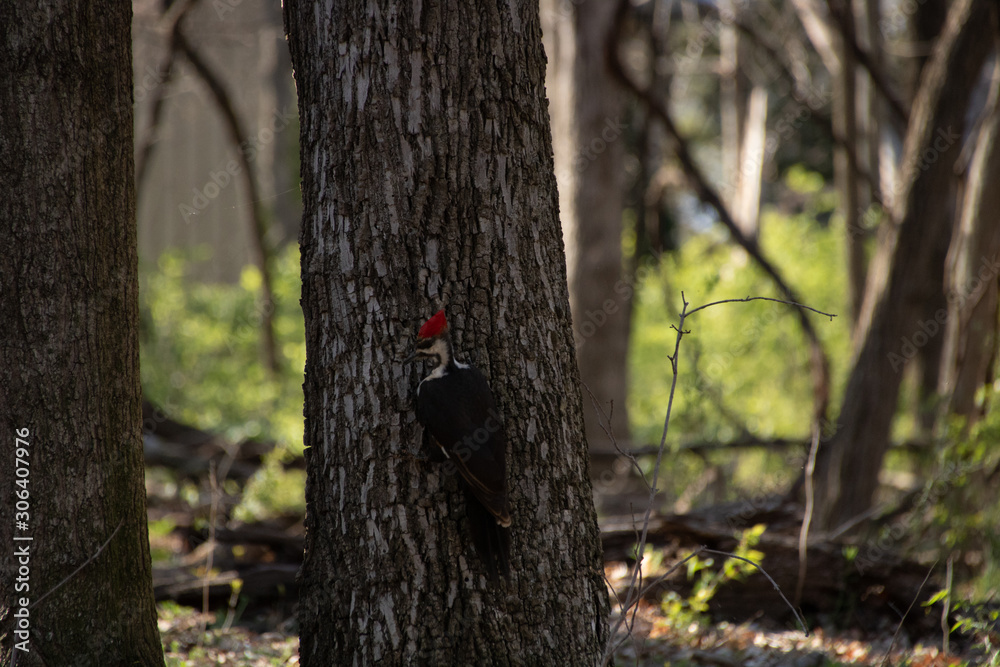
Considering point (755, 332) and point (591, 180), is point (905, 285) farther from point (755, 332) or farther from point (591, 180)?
point (755, 332)

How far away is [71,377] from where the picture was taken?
2668 mm

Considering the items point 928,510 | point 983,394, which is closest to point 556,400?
point 983,394

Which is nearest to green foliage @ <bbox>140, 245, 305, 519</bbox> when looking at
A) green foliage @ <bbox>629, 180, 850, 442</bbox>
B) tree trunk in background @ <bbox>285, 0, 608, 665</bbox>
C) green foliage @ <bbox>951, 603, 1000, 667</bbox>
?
green foliage @ <bbox>629, 180, 850, 442</bbox>

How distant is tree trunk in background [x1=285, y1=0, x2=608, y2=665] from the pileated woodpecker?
6 centimetres

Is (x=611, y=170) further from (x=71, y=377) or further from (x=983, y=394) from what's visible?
(x=71, y=377)

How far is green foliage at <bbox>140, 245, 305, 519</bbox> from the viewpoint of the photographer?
31.5 ft

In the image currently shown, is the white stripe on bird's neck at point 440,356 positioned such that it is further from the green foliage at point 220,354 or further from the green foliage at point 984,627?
the green foliage at point 220,354

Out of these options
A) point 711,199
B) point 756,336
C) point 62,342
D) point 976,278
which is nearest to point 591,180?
point 711,199

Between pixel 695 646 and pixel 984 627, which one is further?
pixel 695 646

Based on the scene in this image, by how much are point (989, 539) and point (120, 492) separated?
4.62m

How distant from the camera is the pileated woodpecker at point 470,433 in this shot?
99.8 inches

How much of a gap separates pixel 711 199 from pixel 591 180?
1.19 m

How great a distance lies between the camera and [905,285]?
5.57 metres

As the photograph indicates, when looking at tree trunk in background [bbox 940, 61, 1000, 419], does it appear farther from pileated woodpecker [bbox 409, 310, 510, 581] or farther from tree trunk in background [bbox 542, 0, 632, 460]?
pileated woodpecker [bbox 409, 310, 510, 581]
